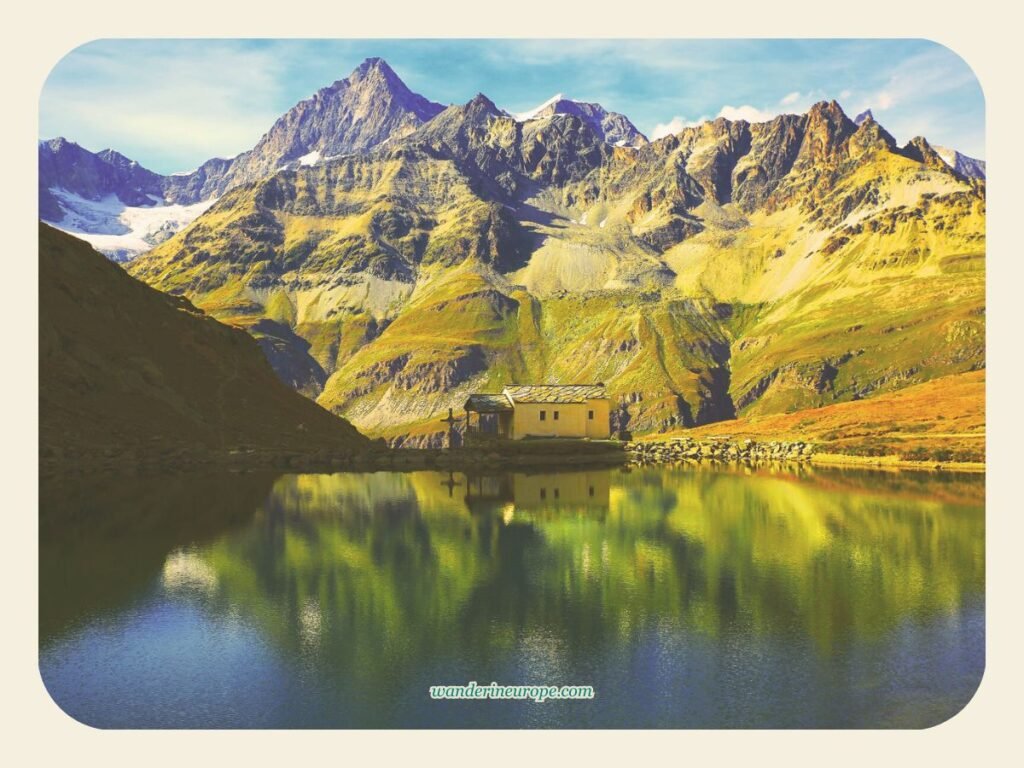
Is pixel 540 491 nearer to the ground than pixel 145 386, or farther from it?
nearer to the ground

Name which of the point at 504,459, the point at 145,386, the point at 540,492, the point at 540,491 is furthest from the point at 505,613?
the point at 145,386

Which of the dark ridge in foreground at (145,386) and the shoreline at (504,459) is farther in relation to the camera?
the shoreline at (504,459)

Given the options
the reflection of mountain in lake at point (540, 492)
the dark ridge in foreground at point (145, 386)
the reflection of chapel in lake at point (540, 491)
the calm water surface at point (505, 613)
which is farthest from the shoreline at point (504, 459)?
the calm water surface at point (505, 613)

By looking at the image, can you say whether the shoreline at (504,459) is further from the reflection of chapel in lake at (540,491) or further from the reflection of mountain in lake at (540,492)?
the reflection of mountain in lake at (540,492)

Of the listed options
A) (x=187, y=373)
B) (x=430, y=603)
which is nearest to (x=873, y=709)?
(x=430, y=603)

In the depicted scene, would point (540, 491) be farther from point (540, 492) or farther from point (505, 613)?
point (505, 613)

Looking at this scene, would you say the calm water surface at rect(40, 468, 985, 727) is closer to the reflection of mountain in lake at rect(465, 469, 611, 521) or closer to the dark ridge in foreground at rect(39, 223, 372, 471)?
the reflection of mountain in lake at rect(465, 469, 611, 521)

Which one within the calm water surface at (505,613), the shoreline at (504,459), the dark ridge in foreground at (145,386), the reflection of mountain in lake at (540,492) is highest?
the dark ridge in foreground at (145,386)

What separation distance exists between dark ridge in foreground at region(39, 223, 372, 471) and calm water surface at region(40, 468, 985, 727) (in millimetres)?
17481

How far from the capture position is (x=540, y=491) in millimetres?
72188

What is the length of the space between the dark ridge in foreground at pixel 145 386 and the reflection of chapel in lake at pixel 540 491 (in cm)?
1752

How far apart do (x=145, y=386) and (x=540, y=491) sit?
38.5 m

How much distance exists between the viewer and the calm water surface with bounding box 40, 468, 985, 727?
2809 cm

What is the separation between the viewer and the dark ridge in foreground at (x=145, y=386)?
77000 mm
